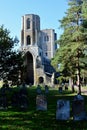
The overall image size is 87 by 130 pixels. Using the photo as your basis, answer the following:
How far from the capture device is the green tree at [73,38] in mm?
37375

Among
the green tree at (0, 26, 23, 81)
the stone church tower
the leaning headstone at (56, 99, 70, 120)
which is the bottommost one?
the leaning headstone at (56, 99, 70, 120)

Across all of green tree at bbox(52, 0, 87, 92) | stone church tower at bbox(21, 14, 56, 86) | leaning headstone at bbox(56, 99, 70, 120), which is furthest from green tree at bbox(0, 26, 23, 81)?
stone church tower at bbox(21, 14, 56, 86)

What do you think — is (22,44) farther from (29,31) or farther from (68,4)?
(68,4)

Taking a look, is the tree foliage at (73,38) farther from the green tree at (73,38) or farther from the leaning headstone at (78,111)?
the leaning headstone at (78,111)

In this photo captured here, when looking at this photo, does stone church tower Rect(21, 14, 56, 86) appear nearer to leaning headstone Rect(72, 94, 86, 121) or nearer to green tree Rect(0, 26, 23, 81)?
green tree Rect(0, 26, 23, 81)

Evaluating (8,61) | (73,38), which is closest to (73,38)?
(73,38)

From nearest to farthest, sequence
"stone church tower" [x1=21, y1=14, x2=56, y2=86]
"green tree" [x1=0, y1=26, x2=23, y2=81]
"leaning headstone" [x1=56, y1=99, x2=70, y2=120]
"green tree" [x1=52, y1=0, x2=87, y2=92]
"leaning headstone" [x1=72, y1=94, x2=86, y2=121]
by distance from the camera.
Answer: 1. "leaning headstone" [x1=72, y1=94, x2=86, y2=121]
2. "leaning headstone" [x1=56, y1=99, x2=70, y2=120]
3. "green tree" [x1=0, y1=26, x2=23, y2=81]
4. "green tree" [x1=52, y1=0, x2=87, y2=92]
5. "stone church tower" [x1=21, y1=14, x2=56, y2=86]

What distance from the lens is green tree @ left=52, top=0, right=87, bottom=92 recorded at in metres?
37.4

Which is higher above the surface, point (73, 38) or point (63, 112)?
point (73, 38)

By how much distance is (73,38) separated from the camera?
37.6 metres

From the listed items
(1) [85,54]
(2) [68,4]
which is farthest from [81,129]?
(2) [68,4]

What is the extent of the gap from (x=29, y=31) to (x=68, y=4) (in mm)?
64389

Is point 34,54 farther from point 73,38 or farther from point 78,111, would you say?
point 78,111

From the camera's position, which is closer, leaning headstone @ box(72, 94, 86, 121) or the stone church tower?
leaning headstone @ box(72, 94, 86, 121)
